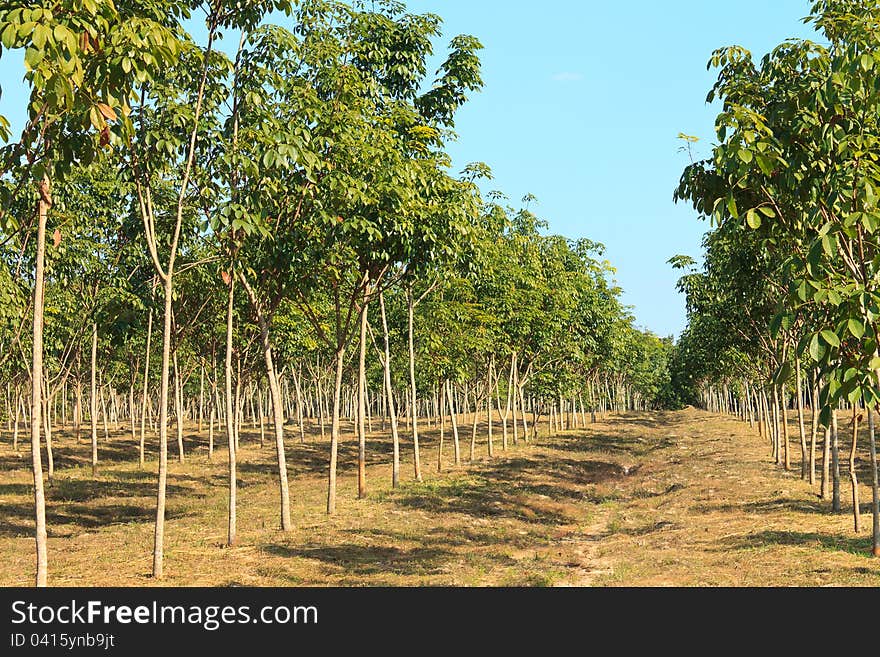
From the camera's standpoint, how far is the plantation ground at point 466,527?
1480 centimetres

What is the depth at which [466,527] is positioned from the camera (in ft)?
68.2

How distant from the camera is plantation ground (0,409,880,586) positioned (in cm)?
1480

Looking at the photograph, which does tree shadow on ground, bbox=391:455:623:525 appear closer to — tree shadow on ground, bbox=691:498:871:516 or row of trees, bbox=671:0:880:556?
tree shadow on ground, bbox=691:498:871:516

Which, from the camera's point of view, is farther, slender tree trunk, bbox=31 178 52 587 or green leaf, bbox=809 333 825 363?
slender tree trunk, bbox=31 178 52 587

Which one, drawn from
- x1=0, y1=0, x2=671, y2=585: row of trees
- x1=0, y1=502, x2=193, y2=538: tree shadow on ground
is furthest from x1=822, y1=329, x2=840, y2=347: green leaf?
x1=0, y1=502, x2=193, y2=538: tree shadow on ground

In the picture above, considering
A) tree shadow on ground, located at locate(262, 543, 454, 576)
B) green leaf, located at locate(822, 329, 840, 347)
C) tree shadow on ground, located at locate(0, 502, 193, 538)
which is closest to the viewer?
green leaf, located at locate(822, 329, 840, 347)

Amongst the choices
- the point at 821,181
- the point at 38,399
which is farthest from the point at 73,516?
the point at 821,181

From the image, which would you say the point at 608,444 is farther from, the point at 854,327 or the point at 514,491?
the point at 854,327

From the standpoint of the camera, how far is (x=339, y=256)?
18.2 meters

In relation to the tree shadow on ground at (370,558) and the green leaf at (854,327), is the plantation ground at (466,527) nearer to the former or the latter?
the tree shadow on ground at (370,558)

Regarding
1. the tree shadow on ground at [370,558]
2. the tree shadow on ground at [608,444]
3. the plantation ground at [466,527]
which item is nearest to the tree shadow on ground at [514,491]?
the plantation ground at [466,527]
